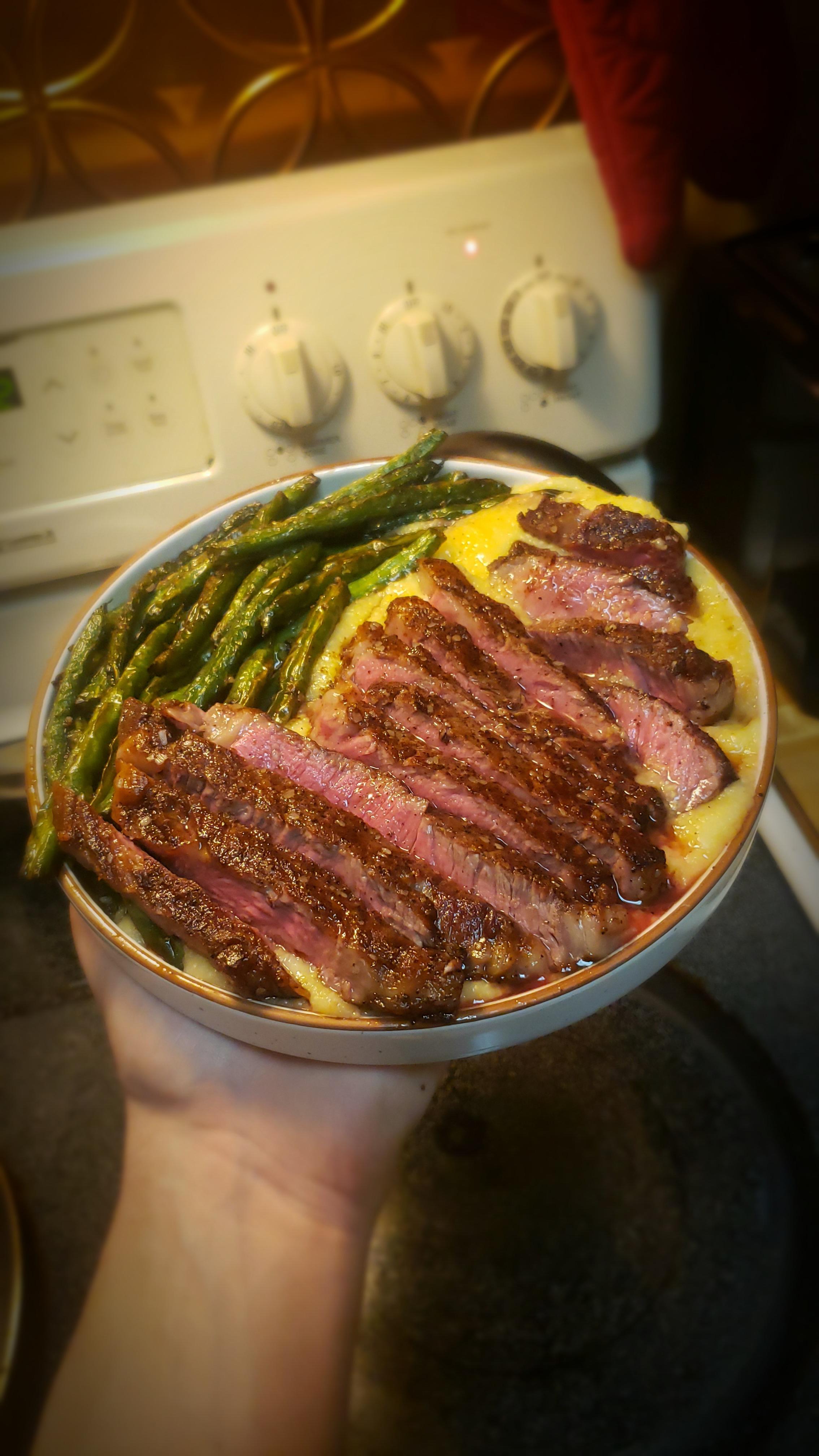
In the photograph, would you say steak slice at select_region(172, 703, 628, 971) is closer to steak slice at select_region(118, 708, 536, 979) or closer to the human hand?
steak slice at select_region(118, 708, 536, 979)

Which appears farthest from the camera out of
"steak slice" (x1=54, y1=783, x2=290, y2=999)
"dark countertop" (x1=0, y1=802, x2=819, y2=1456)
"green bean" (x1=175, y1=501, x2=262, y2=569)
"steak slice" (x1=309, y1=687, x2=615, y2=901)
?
"green bean" (x1=175, y1=501, x2=262, y2=569)

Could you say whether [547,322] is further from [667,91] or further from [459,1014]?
[459,1014]

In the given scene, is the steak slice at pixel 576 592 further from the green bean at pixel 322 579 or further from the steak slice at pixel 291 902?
the steak slice at pixel 291 902

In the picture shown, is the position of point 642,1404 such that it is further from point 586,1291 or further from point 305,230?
point 305,230

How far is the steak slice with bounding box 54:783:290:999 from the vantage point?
1167 mm

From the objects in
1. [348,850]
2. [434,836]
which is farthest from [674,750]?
[348,850]

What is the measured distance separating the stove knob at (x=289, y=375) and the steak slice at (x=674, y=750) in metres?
0.71

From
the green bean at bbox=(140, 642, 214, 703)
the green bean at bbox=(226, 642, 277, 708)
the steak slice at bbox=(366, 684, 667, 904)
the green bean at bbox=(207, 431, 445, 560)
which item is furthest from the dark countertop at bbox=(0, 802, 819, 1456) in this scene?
the green bean at bbox=(207, 431, 445, 560)

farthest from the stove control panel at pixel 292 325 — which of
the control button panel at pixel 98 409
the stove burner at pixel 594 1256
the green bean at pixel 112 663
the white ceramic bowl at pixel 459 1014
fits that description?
the stove burner at pixel 594 1256

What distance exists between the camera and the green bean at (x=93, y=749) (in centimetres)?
129

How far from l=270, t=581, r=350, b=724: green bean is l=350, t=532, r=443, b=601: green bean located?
39 mm

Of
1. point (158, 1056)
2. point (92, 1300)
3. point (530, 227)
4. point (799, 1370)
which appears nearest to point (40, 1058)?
point (158, 1056)

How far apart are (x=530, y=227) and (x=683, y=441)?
1.82ft

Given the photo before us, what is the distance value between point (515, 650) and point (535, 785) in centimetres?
31
